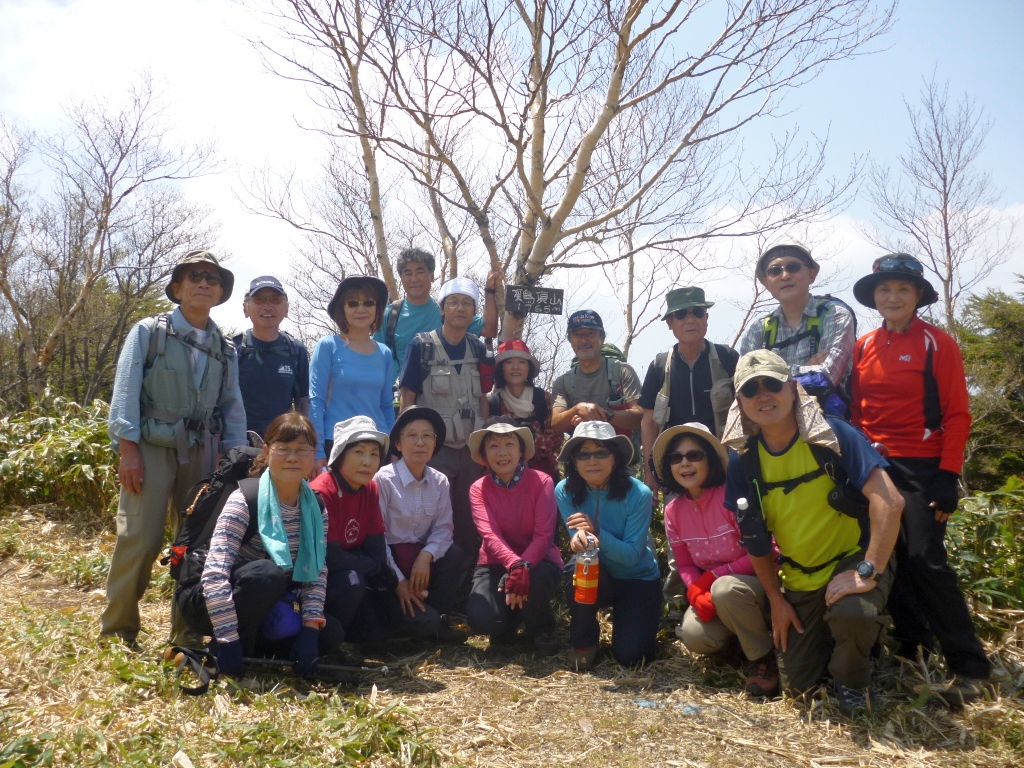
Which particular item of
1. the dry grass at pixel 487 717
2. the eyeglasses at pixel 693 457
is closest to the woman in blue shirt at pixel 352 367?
the dry grass at pixel 487 717

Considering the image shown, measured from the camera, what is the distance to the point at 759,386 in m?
3.72

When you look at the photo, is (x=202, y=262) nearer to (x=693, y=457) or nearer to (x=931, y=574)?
(x=693, y=457)

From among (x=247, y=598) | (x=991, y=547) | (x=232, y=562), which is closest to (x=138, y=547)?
(x=232, y=562)

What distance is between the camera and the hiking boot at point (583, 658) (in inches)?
175

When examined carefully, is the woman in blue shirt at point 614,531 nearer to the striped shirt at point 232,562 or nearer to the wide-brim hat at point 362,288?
the striped shirt at point 232,562

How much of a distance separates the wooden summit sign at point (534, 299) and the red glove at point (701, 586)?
262 centimetres

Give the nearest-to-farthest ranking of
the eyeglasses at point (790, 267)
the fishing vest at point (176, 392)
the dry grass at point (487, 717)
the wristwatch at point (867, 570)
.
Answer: the dry grass at point (487, 717), the wristwatch at point (867, 570), the fishing vest at point (176, 392), the eyeglasses at point (790, 267)

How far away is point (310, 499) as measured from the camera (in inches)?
167

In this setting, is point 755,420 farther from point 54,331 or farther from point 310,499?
point 54,331

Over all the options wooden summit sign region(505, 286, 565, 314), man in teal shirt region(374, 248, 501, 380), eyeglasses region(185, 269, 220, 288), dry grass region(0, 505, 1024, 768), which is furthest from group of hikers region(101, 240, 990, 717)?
wooden summit sign region(505, 286, 565, 314)

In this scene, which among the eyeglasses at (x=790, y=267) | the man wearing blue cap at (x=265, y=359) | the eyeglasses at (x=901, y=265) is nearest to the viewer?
the eyeglasses at (x=901, y=265)

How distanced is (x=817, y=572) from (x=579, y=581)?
1.30 meters

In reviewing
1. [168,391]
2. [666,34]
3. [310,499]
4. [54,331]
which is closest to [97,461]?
[168,391]

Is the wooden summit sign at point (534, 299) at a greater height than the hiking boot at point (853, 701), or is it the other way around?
the wooden summit sign at point (534, 299)
